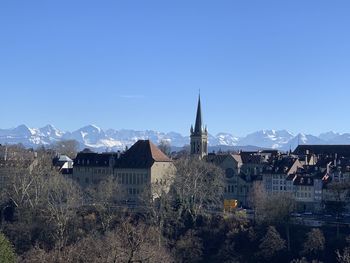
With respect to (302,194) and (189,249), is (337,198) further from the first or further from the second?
(189,249)

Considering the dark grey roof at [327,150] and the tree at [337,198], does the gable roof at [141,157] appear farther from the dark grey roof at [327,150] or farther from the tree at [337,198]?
the dark grey roof at [327,150]

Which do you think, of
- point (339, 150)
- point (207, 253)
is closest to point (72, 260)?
point (207, 253)

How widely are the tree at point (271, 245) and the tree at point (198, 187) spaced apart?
10.6 metres

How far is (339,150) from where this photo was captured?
305ft

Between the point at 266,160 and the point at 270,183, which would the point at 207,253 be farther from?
the point at 266,160

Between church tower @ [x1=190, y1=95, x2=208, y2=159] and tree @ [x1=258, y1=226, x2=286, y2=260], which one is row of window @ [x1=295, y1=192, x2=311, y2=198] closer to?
tree @ [x1=258, y1=226, x2=286, y2=260]

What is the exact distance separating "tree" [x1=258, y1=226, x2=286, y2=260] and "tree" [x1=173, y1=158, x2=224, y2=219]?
34.6 feet

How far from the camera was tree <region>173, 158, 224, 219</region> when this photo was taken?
66.2 m

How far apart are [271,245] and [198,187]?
15.9 m

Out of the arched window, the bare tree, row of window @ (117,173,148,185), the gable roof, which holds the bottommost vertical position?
the bare tree

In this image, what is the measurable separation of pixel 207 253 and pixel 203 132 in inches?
1767

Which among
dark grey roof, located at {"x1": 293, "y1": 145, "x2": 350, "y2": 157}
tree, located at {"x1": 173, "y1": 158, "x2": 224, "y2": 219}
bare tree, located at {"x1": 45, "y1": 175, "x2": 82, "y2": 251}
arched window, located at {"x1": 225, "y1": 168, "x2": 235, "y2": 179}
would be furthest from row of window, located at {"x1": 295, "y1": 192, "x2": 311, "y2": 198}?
bare tree, located at {"x1": 45, "y1": 175, "x2": 82, "y2": 251}

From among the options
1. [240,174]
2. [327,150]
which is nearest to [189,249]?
[240,174]

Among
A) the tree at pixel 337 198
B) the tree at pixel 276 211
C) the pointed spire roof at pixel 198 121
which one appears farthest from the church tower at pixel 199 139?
the tree at pixel 276 211
